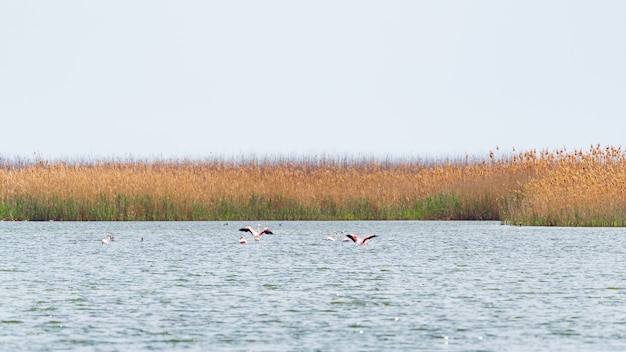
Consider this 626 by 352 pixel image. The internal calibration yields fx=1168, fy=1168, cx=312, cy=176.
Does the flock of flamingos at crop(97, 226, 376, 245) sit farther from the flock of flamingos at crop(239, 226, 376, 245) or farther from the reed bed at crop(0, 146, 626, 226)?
the reed bed at crop(0, 146, 626, 226)

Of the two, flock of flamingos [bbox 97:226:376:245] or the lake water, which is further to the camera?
flock of flamingos [bbox 97:226:376:245]

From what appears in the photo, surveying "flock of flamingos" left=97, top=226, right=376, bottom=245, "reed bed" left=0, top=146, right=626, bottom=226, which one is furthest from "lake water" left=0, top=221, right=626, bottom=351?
"reed bed" left=0, top=146, right=626, bottom=226

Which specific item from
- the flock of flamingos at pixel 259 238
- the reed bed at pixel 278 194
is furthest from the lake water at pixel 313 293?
the reed bed at pixel 278 194

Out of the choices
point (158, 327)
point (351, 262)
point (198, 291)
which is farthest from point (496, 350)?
point (351, 262)

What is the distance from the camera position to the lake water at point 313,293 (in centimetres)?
1168

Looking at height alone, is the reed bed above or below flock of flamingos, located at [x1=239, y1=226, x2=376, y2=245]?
above

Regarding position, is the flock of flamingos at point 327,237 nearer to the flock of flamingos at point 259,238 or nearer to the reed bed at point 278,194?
the flock of flamingos at point 259,238

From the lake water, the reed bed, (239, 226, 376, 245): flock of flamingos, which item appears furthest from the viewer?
the reed bed

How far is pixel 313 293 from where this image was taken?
15562 millimetres

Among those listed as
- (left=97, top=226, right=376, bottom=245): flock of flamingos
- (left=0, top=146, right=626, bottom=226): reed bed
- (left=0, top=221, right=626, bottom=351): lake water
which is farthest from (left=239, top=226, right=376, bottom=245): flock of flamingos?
(left=0, top=146, right=626, bottom=226): reed bed

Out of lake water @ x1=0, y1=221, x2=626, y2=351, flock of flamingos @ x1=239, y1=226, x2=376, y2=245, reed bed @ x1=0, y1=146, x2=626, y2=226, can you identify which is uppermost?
reed bed @ x1=0, y1=146, x2=626, y2=226

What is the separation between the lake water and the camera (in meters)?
11.7

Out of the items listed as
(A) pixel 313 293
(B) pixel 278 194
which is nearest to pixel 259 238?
(B) pixel 278 194

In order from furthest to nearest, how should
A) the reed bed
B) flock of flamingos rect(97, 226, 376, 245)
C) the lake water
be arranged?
the reed bed
flock of flamingos rect(97, 226, 376, 245)
the lake water
